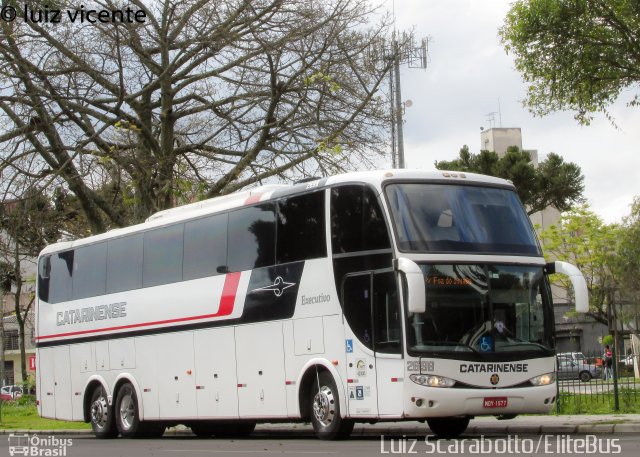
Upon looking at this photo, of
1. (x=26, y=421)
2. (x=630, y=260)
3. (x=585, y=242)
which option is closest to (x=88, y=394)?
(x=26, y=421)

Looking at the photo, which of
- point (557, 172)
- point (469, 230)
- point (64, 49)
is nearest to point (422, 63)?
point (557, 172)

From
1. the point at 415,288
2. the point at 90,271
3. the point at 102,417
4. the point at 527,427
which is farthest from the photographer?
the point at 90,271

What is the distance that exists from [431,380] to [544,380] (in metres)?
1.96

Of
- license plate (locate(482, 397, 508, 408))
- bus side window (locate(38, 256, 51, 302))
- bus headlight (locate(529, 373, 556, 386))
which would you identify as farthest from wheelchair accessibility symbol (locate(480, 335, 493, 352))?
bus side window (locate(38, 256, 51, 302))

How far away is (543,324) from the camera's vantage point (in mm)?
17141

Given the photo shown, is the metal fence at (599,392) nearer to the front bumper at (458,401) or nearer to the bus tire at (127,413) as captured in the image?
the front bumper at (458,401)

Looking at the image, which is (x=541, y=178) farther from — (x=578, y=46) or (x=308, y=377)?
(x=308, y=377)

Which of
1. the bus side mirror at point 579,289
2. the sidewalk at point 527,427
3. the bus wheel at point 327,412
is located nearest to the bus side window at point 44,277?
the sidewalk at point 527,427

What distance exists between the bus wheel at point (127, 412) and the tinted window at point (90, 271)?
6.88 feet

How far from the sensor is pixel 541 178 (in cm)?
6366

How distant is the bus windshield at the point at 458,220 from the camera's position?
1655 centimetres

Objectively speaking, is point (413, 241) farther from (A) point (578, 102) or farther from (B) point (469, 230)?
(A) point (578, 102)

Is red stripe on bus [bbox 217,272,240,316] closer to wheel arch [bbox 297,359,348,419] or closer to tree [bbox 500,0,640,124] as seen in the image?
wheel arch [bbox 297,359,348,419]

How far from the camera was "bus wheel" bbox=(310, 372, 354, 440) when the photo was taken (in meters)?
17.3
